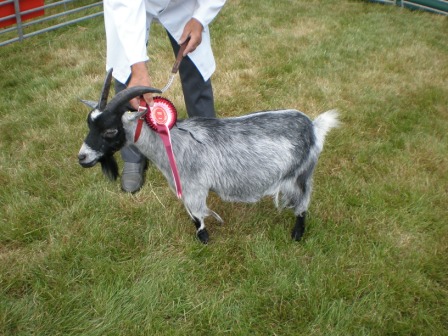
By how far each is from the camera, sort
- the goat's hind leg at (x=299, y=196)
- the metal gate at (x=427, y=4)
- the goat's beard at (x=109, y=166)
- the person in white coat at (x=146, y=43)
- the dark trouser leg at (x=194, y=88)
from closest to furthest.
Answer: the person in white coat at (x=146, y=43), the goat's beard at (x=109, y=166), the goat's hind leg at (x=299, y=196), the dark trouser leg at (x=194, y=88), the metal gate at (x=427, y=4)

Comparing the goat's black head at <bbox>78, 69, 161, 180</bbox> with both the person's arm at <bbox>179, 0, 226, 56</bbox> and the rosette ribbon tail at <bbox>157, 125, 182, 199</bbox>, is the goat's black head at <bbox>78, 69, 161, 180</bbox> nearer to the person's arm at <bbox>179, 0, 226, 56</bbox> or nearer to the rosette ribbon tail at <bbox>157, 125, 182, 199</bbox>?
the rosette ribbon tail at <bbox>157, 125, 182, 199</bbox>

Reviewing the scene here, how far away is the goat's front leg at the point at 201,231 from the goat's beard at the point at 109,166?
619mm

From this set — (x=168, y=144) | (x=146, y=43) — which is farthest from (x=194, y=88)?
(x=168, y=144)

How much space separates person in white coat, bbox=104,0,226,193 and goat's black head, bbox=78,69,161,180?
126 mm

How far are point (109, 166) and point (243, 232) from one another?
3.51ft

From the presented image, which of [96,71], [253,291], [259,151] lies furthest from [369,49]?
[253,291]

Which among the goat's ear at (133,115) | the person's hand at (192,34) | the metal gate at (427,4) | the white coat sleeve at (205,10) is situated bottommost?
the metal gate at (427,4)

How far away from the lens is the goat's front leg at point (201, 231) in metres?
2.86

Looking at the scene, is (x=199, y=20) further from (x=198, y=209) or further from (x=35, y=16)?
(x=35, y=16)

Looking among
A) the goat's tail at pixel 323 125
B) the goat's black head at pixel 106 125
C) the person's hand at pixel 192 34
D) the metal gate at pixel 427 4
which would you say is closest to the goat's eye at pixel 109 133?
the goat's black head at pixel 106 125

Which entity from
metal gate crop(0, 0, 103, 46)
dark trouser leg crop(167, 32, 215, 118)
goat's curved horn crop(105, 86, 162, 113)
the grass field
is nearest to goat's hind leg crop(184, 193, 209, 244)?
the grass field

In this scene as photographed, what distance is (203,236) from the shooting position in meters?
2.93

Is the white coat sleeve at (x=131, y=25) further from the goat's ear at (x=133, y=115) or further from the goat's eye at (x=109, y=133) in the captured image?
the goat's eye at (x=109, y=133)

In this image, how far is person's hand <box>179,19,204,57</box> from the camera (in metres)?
2.78
